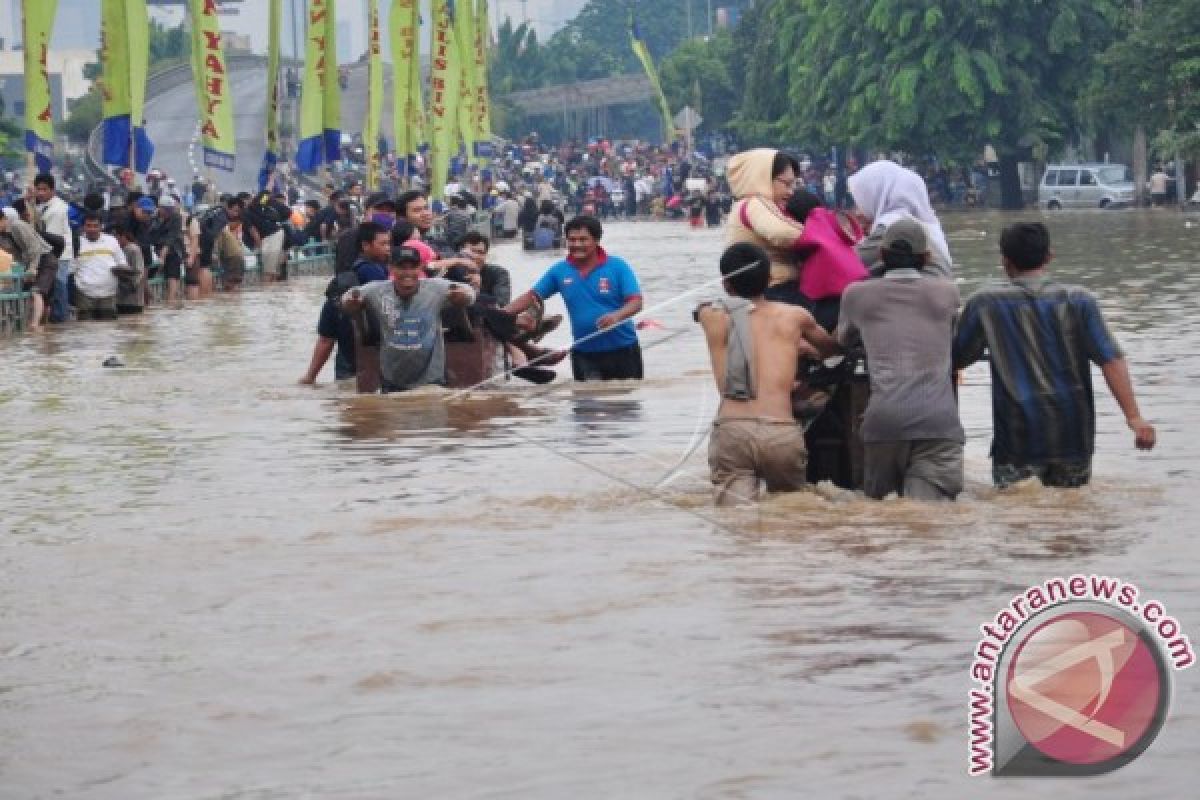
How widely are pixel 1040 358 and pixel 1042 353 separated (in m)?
0.02

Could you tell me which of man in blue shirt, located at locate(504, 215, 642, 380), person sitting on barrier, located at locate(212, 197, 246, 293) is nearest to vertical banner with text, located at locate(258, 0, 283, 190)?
person sitting on barrier, located at locate(212, 197, 246, 293)

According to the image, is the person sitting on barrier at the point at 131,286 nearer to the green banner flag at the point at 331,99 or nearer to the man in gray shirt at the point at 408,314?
the green banner flag at the point at 331,99

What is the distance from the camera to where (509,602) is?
34.6 feet

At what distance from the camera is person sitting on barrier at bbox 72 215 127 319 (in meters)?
31.7

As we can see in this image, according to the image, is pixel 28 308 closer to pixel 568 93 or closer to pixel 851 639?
pixel 851 639

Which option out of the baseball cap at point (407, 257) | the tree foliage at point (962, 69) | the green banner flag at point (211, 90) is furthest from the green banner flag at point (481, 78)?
the baseball cap at point (407, 257)

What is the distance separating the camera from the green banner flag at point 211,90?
3856cm

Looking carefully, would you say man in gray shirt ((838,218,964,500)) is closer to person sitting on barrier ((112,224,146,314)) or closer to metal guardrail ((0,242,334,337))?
metal guardrail ((0,242,334,337))

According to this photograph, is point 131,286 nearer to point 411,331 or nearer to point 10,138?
point 411,331

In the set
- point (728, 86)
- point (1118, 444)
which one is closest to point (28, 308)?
point (1118, 444)

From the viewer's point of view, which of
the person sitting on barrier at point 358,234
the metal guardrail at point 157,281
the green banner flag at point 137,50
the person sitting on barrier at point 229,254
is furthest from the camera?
the person sitting on barrier at point 229,254

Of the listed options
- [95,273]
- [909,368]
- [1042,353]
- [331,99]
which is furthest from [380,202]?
[331,99]

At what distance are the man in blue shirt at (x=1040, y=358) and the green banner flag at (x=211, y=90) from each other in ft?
89.3

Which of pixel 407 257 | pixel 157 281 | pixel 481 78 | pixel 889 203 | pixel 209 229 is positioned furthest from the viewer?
pixel 481 78
